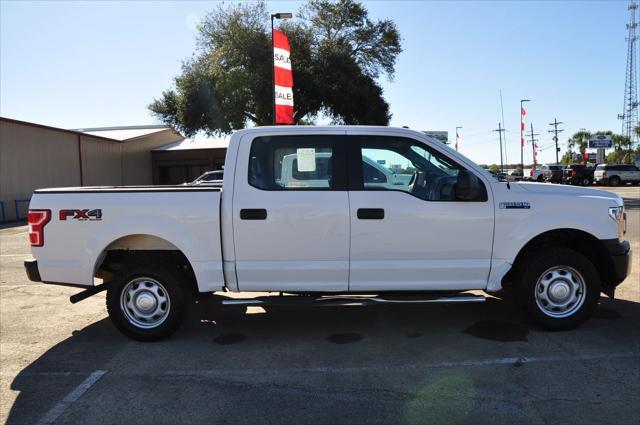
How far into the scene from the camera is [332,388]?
3697mm

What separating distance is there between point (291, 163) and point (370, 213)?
0.90 m

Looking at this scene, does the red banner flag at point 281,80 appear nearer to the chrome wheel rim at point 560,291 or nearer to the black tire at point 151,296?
the black tire at point 151,296

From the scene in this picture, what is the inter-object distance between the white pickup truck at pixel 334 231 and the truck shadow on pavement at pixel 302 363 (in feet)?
1.38

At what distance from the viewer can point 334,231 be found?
4488 millimetres

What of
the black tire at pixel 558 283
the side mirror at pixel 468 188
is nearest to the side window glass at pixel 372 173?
the side mirror at pixel 468 188

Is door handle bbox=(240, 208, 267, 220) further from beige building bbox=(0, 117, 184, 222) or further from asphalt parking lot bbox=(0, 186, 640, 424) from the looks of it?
beige building bbox=(0, 117, 184, 222)

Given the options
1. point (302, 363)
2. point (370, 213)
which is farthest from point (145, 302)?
point (370, 213)

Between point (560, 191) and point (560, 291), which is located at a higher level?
point (560, 191)

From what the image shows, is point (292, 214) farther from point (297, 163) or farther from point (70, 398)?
point (70, 398)

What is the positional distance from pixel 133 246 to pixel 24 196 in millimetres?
19982

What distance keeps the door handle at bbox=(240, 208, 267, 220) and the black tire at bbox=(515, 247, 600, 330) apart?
2561 millimetres

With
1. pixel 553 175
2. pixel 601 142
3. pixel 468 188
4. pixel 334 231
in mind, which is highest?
pixel 601 142

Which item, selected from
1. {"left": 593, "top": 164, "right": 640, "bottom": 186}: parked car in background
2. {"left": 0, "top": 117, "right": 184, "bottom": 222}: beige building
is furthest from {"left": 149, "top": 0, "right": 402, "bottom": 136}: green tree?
{"left": 593, "top": 164, "right": 640, "bottom": 186}: parked car in background

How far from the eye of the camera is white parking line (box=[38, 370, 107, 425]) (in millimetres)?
3347
